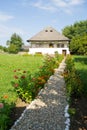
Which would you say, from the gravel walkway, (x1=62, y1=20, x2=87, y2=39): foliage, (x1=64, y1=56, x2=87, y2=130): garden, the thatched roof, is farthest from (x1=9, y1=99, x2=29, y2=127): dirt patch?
(x1=62, y1=20, x2=87, y2=39): foliage

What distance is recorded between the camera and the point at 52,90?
479 inches

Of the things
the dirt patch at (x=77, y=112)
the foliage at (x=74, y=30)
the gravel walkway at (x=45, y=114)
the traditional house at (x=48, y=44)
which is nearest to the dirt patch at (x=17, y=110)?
the dirt patch at (x=77, y=112)

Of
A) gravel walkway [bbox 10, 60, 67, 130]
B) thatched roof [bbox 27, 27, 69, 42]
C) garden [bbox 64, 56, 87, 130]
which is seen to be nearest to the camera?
gravel walkway [bbox 10, 60, 67, 130]

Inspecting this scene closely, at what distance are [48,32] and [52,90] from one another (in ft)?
173

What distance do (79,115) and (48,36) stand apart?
182ft

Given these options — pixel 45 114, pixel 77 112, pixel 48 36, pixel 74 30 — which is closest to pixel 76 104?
pixel 77 112

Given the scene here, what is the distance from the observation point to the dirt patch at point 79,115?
7358mm

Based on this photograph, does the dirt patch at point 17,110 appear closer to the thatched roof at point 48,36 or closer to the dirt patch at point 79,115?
the dirt patch at point 79,115

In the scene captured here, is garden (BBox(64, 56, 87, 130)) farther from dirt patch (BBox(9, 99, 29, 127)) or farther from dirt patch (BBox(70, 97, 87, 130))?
dirt patch (BBox(9, 99, 29, 127))

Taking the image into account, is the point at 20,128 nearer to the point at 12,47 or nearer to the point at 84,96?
the point at 84,96

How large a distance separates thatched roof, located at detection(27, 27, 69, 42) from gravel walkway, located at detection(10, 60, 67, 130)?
51.3 m

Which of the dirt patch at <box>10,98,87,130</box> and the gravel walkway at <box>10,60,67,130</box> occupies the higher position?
the gravel walkway at <box>10,60,67,130</box>

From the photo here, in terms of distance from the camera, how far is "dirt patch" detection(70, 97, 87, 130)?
7.36 m

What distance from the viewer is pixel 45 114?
806 centimetres
